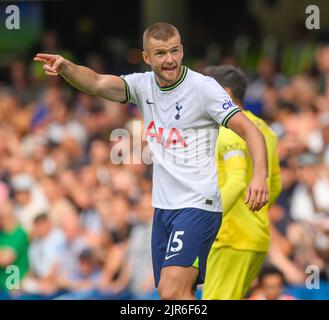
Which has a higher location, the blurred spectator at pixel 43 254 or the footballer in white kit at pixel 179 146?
the footballer in white kit at pixel 179 146

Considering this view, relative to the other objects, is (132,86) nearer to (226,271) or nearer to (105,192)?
(226,271)

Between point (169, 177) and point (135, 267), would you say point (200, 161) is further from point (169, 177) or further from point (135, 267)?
point (135, 267)

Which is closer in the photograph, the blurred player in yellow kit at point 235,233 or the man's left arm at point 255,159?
the man's left arm at point 255,159

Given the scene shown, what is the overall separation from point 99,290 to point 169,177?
5.49 meters

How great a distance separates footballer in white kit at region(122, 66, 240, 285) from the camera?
8578mm

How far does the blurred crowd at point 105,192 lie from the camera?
13.6 meters

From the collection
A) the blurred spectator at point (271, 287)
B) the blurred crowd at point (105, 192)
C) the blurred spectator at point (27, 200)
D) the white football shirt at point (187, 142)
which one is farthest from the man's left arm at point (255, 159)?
the blurred spectator at point (27, 200)

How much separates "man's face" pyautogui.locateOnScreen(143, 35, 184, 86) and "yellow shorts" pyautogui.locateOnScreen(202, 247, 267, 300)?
185 centimetres

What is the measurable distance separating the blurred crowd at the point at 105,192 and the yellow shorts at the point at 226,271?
1.99 metres

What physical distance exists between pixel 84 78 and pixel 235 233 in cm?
195

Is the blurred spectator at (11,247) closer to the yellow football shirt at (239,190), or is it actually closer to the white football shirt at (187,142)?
the yellow football shirt at (239,190)

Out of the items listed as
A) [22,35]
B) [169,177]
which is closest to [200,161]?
[169,177]

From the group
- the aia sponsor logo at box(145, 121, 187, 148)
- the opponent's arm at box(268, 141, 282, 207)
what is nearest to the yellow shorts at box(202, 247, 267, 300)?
the opponent's arm at box(268, 141, 282, 207)

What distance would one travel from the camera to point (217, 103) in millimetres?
8586
